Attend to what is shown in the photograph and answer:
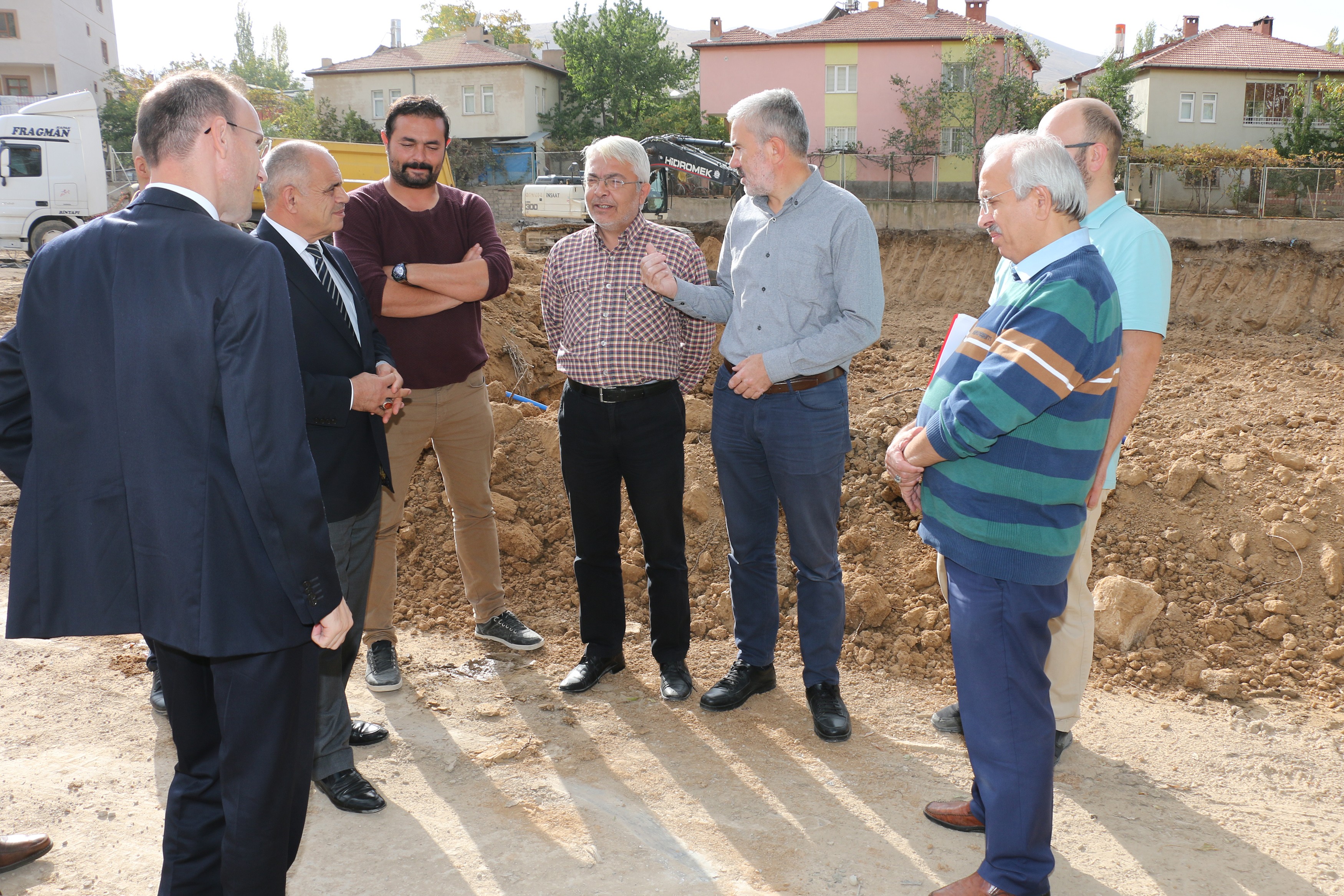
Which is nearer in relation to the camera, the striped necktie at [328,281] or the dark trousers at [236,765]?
the dark trousers at [236,765]

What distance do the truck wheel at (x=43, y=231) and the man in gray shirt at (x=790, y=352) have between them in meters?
17.9

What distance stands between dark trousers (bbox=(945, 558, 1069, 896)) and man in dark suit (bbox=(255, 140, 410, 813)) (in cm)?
194

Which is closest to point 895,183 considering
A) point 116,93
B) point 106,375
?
point 106,375

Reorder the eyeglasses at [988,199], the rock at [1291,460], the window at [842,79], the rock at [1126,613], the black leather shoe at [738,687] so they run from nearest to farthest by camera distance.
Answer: the eyeglasses at [988,199]
the black leather shoe at [738,687]
the rock at [1126,613]
the rock at [1291,460]
the window at [842,79]

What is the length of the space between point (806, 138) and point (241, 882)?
9.72 ft

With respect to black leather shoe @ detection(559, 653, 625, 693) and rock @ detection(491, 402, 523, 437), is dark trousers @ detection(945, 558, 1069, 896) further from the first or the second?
rock @ detection(491, 402, 523, 437)

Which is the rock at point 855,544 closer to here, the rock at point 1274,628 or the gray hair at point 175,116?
the rock at point 1274,628

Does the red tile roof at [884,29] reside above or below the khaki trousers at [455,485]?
above

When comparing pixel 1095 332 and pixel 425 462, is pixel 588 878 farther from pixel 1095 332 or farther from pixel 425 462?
pixel 425 462

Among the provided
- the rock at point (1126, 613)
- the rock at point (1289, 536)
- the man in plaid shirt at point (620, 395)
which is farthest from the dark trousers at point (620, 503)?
the rock at point (1289, 536)

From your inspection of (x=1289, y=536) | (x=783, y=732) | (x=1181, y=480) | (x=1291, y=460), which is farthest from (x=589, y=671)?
(x=1291, y=460)

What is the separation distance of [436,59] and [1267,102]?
1270 inches

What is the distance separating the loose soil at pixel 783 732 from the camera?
9.23 ft

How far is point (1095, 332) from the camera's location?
229 centimetres
